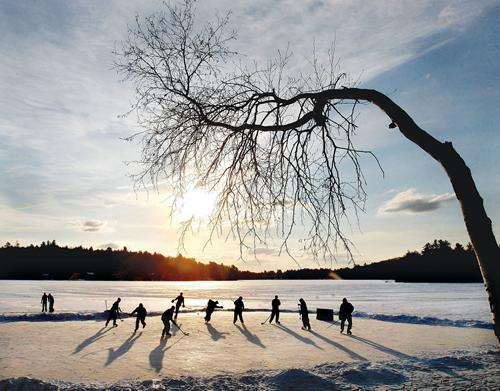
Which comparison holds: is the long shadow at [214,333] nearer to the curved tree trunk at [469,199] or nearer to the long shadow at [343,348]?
the long shadow at [343,348]

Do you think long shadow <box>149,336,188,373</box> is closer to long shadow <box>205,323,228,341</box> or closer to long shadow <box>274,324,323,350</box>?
long shadow <box>205,323,228,341</box>

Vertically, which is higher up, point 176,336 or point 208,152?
point 208,152

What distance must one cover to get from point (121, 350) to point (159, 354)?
64.3 inches

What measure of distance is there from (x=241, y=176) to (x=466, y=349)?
12.2 meters

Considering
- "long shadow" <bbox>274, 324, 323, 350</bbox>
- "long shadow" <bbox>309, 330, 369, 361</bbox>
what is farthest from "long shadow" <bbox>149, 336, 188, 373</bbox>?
"long shadow" <bbox>309, 330, 369, 361</bbox>

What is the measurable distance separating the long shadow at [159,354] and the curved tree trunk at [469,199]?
837 cm

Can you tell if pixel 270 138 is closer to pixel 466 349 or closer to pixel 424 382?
pixel 424 382

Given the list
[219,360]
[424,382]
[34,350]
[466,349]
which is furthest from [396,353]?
[34,350]

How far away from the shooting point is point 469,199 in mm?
6242

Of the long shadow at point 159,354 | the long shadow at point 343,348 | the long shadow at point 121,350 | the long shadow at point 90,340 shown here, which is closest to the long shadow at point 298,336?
the long shadow at point 343,348

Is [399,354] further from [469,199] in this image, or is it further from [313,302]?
[313,302]

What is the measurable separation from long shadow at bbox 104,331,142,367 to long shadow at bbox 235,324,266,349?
4576mm

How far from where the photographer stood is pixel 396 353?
1408cm

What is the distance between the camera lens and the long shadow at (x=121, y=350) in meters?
12.9
